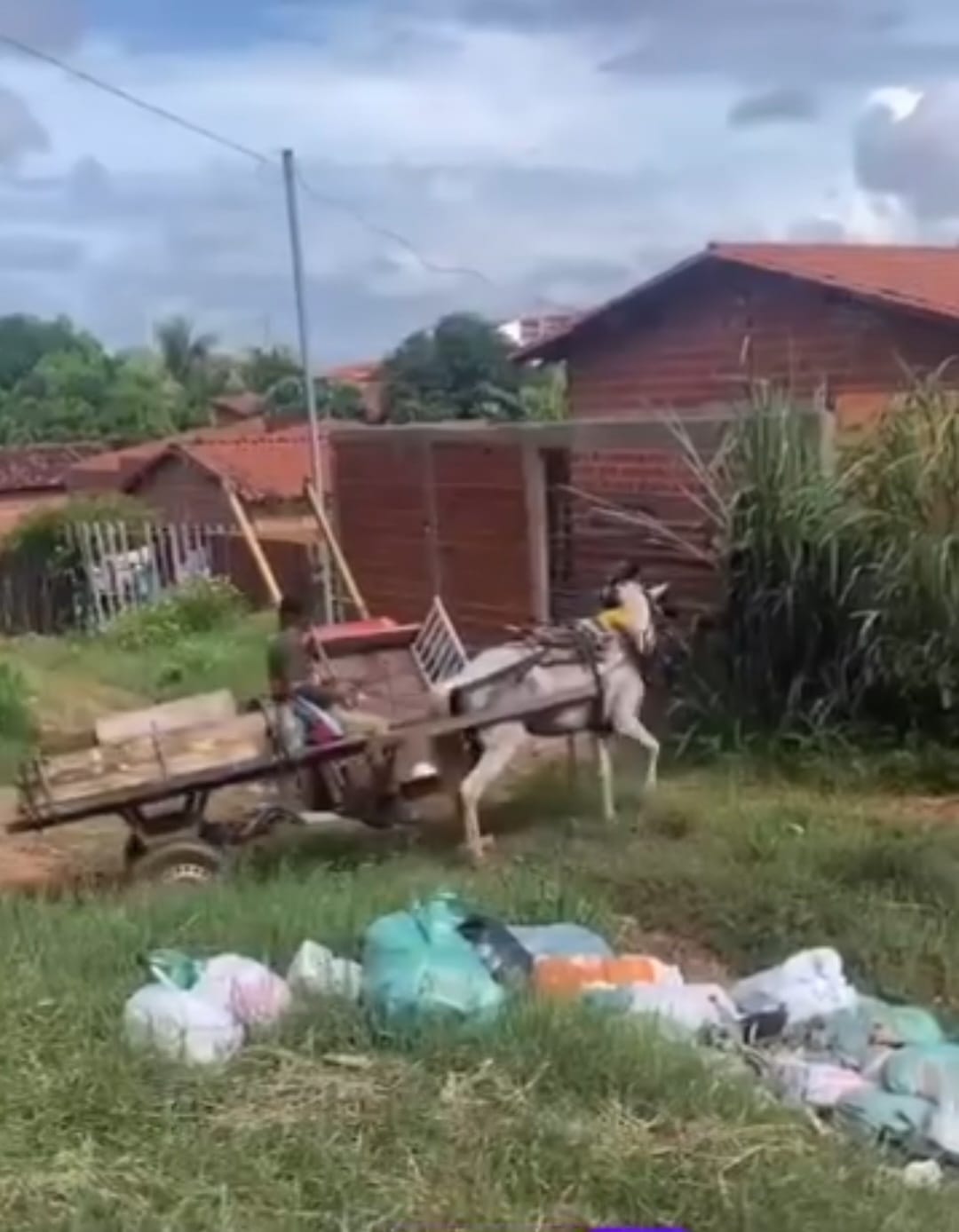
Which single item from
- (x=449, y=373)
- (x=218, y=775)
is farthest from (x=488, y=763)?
(x=449, y=373)

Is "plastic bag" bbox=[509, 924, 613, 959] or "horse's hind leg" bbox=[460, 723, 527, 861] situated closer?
"plastic bag" bbox=[509, 924, 613, 959]

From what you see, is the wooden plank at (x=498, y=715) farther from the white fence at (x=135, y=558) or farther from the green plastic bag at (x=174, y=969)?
the white fence at (x=135, y=558)

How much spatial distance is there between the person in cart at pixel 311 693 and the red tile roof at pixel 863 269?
960cm

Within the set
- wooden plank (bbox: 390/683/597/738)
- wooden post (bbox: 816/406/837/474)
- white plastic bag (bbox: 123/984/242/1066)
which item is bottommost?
wooden plank (bbox: 390/683/597/738)

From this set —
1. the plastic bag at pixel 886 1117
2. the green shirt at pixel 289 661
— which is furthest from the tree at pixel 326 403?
the plastic bag at pixel 886 1117

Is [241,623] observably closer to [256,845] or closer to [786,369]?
[786,369]

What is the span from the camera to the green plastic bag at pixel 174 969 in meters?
5.13

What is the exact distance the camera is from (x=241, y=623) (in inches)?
804

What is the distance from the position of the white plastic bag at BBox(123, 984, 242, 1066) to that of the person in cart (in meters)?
3.49

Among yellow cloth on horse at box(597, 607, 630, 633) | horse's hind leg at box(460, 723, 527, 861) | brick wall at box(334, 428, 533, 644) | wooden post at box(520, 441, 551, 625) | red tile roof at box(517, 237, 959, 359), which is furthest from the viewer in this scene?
red tile roof at box(517, 237, 959, 359)

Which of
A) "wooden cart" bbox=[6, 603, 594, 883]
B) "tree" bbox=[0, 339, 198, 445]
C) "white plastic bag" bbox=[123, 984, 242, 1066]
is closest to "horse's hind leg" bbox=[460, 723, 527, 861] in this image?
"wooden cart" bbox=[6, 603, 594, 883]

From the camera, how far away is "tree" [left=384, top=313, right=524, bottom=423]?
108 feet

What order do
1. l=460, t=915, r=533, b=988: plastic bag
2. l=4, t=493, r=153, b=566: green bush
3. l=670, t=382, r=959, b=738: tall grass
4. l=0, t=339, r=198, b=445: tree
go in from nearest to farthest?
l=460, t=915, r=533, b=988: plastic bag, l=670, t=382, r=959, b=738: tall grass, l=4, t=493, r=153, b=566: green bush, l=0, t=339, r=198, b=445: tree

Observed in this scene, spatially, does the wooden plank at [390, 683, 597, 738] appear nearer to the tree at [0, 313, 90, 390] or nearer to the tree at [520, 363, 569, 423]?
the tree at [520, 363, 569, 423]
